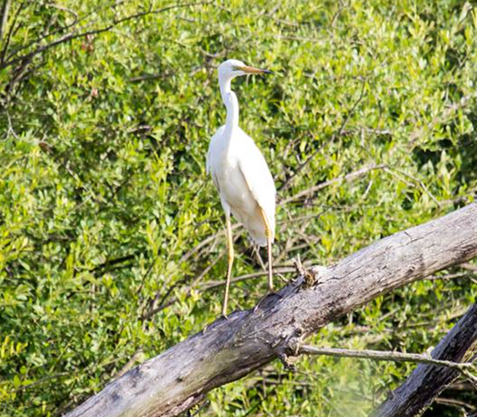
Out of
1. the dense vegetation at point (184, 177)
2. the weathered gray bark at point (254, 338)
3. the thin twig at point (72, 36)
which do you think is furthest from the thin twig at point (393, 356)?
the thin twig at point (72, 36)

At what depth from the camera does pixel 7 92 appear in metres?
5.38

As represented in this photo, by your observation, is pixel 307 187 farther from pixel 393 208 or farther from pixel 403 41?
pixel 403 41

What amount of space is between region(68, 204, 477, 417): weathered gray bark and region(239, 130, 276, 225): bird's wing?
134 cm

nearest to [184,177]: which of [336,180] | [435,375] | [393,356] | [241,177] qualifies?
[336,180]

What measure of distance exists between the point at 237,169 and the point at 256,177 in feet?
0.31

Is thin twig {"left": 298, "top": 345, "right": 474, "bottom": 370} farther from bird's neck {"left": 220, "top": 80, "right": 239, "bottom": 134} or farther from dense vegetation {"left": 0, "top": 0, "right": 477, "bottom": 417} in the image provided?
dense vegetation {"left": 0, "top": 0, "right": 477, "bottom": 417}

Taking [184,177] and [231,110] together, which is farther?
[184,177]

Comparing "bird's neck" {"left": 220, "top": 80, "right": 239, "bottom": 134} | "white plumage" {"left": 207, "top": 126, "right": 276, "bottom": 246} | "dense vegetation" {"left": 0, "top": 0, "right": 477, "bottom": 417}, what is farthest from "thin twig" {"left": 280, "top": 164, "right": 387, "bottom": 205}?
"bird's neck" {"left": 220, "top": 80, "right": 239, "bottom": 134}

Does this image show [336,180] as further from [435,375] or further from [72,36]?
[435,375]

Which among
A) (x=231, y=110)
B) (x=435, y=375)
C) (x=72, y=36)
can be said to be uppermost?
(x=72, y=36)

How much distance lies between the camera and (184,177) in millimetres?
5484

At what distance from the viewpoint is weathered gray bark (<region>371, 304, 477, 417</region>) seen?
3.20 m

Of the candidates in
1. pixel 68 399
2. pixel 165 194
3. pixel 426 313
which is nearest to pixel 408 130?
pixel 426 313

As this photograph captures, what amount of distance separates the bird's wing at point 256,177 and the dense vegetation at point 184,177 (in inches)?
18.7
